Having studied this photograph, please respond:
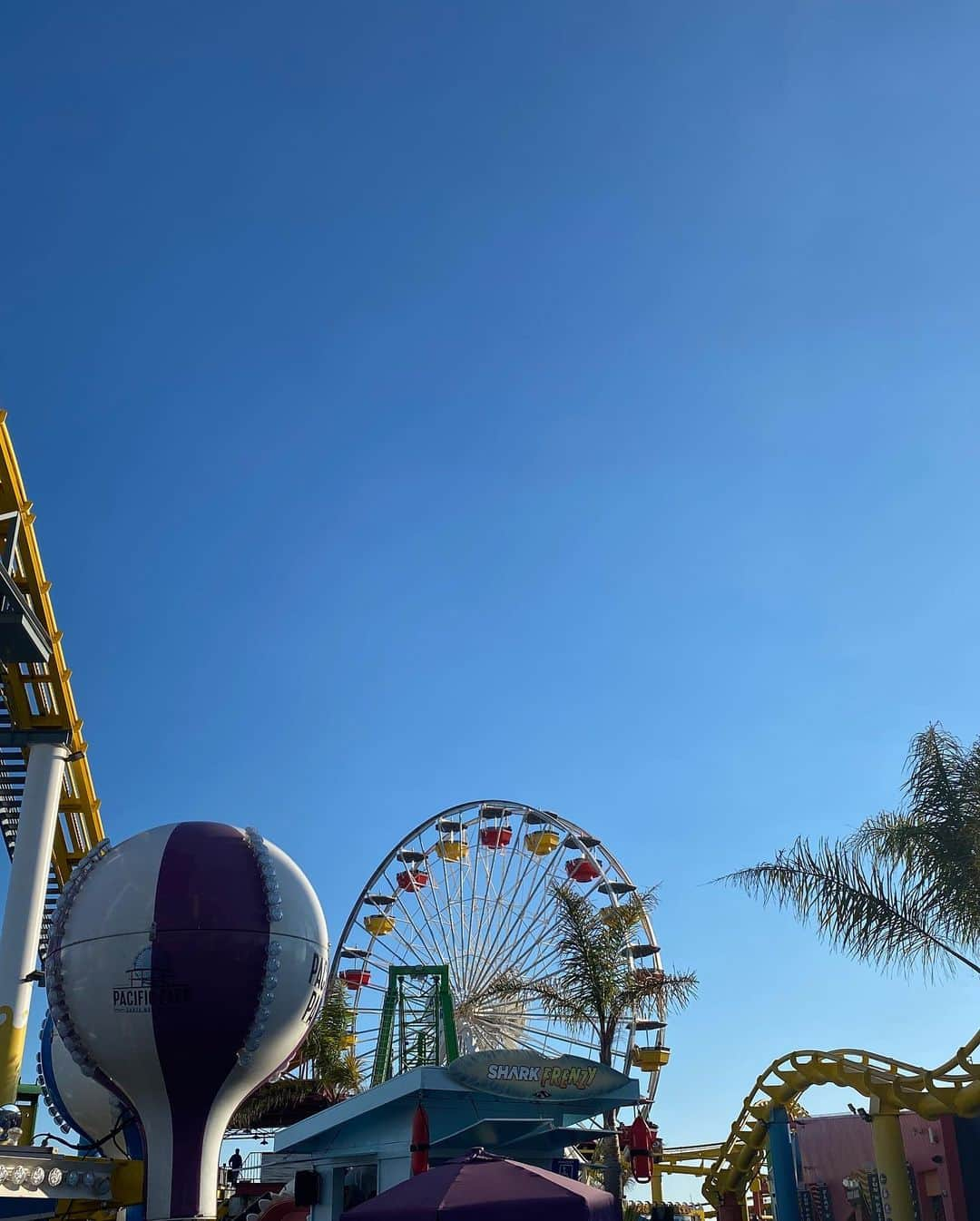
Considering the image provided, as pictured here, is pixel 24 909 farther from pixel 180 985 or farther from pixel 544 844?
pixel 544 844

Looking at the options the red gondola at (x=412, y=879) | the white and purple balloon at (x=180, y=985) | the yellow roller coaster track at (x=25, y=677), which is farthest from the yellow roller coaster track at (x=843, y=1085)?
the red gondola at (x=412, y=879)

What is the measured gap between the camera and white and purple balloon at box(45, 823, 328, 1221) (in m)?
13.6

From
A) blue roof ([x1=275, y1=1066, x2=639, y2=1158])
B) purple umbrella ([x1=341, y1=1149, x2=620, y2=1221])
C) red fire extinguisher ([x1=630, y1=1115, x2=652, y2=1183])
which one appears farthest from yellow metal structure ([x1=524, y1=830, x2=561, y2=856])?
purple umbrella ([x1=341, y1=1149, x2=620, y2=1221])

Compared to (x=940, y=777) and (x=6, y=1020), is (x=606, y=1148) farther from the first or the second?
(x=6, y=1020)

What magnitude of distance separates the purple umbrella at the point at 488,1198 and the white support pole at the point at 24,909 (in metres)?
11.2

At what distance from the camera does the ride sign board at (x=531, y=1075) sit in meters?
16.2

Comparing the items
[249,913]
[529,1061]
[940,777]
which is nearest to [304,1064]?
[529,1061]

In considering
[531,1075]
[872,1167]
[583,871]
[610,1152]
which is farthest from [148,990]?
[583,871]

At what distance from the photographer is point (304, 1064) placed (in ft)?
106

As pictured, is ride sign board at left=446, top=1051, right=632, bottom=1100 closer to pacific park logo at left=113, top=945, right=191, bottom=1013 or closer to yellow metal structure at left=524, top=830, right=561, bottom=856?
pacific park logo at left=113, top=945, right=191, bottom=1013

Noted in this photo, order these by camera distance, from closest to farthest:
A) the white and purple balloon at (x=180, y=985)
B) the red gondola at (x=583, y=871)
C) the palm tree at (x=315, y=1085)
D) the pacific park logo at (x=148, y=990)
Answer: the pacific park logo at (x=148, y=990), the white and purple balloon at (x=180, y=985), the palm tree at (x=315, y=1085), the red gondola at (x=583, y=871)

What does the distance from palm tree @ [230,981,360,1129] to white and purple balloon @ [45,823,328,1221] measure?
17.4 meters

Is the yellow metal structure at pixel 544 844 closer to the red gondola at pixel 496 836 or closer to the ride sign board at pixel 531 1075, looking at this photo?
the red gondola at pixel 496 836

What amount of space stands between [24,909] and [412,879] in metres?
19.9
